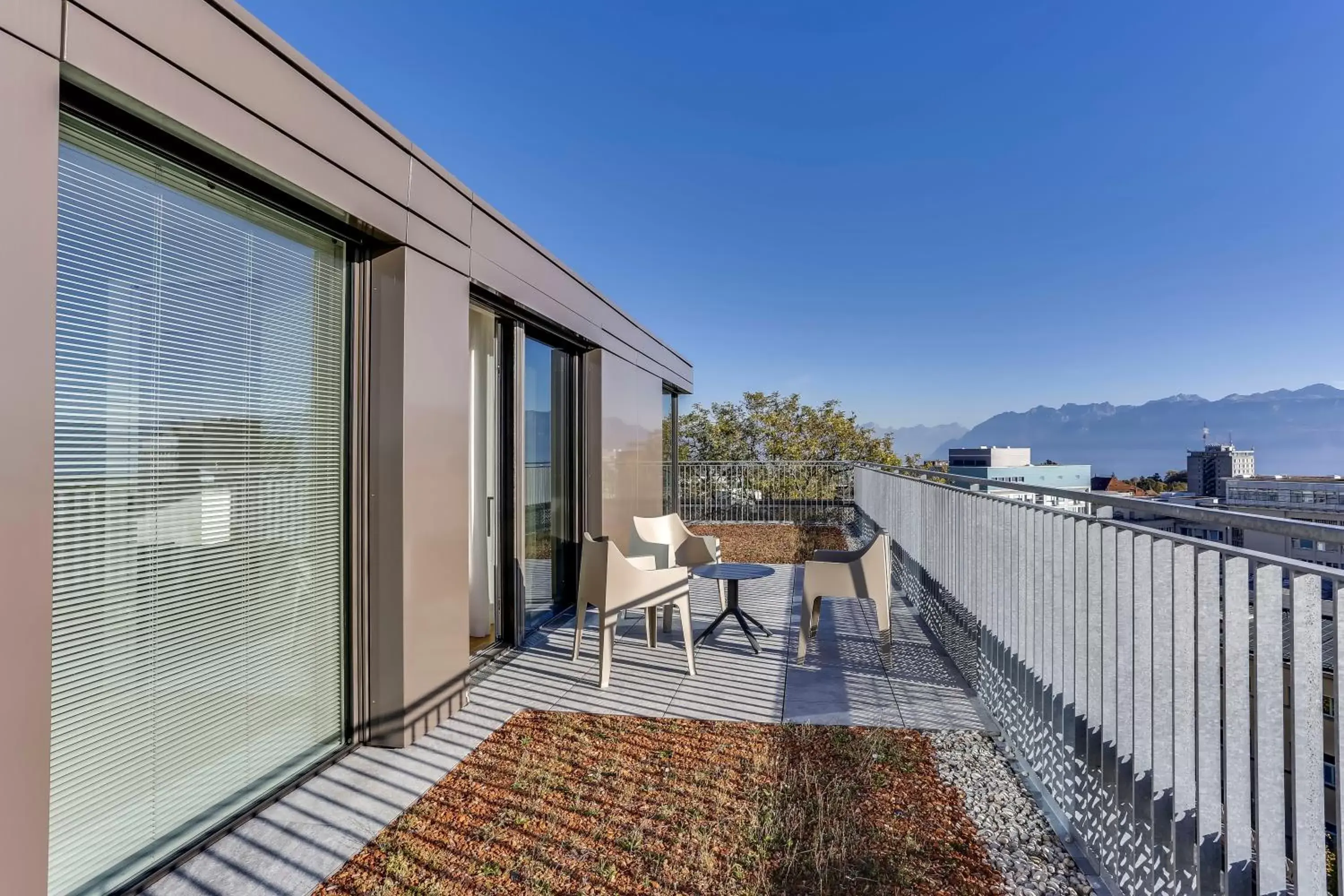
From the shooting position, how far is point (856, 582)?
4.30m

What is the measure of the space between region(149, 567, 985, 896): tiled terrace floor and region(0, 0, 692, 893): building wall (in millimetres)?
322

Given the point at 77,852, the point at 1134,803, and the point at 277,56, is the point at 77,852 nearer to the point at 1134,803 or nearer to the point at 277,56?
the point at 277,56

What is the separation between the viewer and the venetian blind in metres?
1.81

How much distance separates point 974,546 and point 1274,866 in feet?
8.33

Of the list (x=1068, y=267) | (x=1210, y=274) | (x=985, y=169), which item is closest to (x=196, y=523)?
(x=985, y=169)

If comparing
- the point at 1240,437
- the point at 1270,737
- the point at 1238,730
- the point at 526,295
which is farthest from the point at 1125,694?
the point at 1240,437

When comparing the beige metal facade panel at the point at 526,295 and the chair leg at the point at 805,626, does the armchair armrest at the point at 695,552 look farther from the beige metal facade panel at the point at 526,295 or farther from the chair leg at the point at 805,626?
the beige metal facade panel at the point at 526,295

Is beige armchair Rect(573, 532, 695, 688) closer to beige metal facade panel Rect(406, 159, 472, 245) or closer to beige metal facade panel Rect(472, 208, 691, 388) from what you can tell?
beige metal facade panel Rect(472, 208, 691, 388)

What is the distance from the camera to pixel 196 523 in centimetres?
220

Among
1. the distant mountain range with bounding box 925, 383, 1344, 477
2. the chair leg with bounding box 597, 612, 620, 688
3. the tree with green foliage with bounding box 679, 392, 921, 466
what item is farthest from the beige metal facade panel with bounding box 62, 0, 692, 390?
the distant mountain range with bounding box 925, 383, 1344, 477

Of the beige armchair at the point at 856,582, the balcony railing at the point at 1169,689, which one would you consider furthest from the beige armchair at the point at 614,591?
the balcony railing at the point at 1169,689

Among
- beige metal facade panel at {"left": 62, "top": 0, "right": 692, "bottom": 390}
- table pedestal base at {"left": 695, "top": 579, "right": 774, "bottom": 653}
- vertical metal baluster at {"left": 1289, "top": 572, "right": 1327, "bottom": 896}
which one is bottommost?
table pedestal base at {"left": 695, "top": 579, "right": 774, "bottom": 653}

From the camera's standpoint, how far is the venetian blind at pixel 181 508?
1.81 meters

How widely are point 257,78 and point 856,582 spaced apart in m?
3.99
